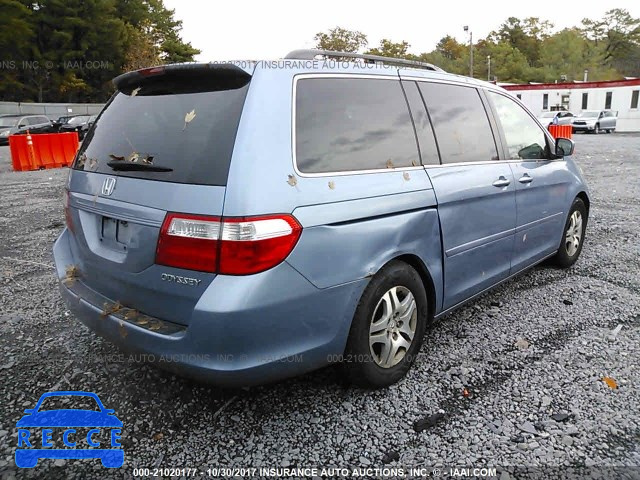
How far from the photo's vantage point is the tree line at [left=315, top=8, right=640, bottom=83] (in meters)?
78.6

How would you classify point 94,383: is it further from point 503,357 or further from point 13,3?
point 13,3

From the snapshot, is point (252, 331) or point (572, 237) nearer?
point (252, 331)

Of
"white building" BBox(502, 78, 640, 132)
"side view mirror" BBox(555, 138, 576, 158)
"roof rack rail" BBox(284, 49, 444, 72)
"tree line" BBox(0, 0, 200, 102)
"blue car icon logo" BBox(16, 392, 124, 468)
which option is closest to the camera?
"blue car icon logo" BBox(16, 392, 124, 468)

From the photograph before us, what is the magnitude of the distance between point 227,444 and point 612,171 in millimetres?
12912

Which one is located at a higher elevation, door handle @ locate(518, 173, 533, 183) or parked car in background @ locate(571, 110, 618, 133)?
door handle @ locate(518, 173, 533, 183)

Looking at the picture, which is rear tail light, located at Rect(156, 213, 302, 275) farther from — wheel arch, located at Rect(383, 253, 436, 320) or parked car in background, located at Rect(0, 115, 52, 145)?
parked car in background, located at Rect(0, 115, 52, 145)

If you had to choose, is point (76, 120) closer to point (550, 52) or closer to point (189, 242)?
point (189, 242)

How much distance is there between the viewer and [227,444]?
2.41 meters

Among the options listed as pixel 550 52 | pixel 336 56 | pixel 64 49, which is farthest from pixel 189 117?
pixel 550 52

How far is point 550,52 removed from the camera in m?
80.0

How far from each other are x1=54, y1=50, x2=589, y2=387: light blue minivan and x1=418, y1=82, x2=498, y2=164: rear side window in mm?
24

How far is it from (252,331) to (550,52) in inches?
3603

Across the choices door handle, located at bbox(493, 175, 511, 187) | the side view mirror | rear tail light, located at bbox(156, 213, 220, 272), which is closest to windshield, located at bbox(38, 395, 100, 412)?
rear tail light, located at bbox(156, 213, 220, 272)

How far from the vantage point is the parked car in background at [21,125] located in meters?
Result: 24.1
